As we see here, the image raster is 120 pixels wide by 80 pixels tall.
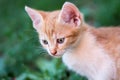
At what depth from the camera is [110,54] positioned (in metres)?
4.78

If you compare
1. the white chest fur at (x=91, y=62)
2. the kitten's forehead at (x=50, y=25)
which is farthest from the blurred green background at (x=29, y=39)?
the kitten's forehead at (x=50, y=25)

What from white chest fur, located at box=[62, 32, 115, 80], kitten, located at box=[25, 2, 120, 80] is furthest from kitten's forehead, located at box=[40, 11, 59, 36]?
white chest fur, located at box=[62, 32, 115, 80]

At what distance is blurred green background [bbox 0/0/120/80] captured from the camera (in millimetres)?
5508

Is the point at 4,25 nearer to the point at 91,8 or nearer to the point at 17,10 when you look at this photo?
the point at 17,10

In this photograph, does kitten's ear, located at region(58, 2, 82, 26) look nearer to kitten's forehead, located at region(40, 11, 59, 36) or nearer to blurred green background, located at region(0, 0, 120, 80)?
kitten's forehead, located at region(40, 11, 59, 36)

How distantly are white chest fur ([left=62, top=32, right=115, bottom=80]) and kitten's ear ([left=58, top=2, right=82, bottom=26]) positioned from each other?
10.6 inches

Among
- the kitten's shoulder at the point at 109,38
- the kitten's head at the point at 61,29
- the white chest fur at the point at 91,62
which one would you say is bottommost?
the white chest fur at the point at 91,62

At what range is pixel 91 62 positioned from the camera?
4.82 metres

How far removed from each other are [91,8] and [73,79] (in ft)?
9.60

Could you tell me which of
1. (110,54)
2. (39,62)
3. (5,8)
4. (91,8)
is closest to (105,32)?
(110,54)

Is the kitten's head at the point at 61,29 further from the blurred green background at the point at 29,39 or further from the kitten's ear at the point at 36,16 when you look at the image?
the blurred green background at the point at 29,39

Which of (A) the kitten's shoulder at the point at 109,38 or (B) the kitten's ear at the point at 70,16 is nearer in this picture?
(B) the kitten's ear at the point at 70,16

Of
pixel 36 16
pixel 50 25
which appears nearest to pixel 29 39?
pixel 36 16

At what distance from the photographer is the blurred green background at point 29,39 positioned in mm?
5508
